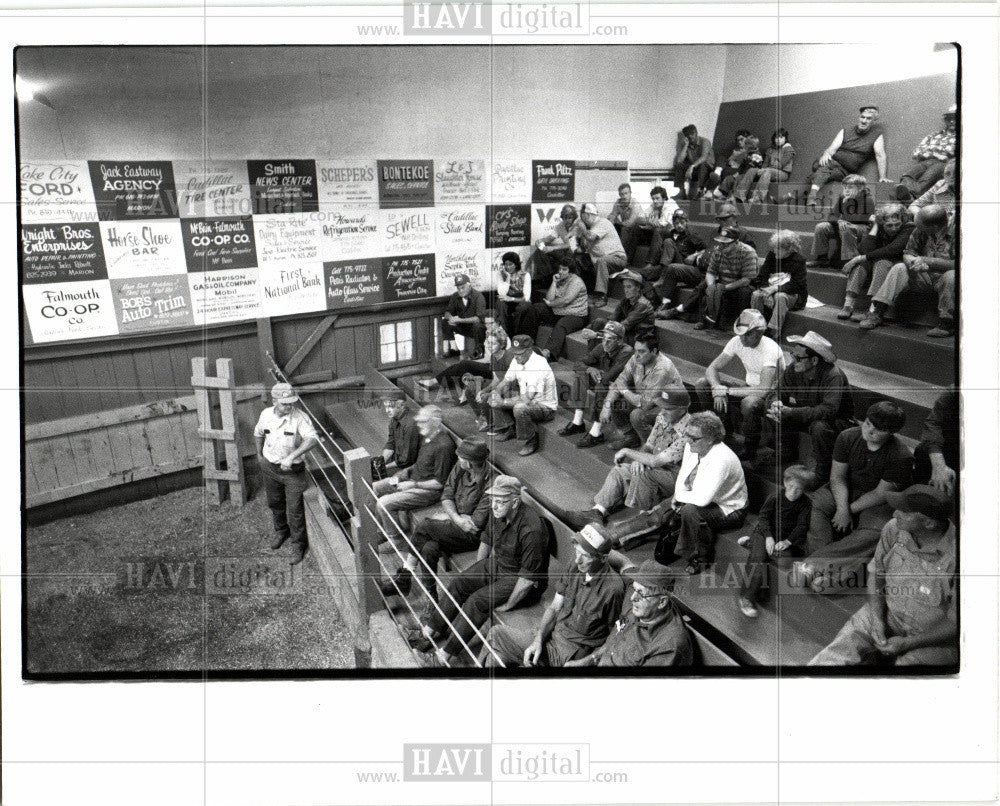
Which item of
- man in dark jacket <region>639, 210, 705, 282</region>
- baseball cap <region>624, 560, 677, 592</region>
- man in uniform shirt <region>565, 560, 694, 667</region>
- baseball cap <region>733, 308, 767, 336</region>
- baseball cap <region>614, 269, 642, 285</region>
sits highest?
man in dark jacket <region>639, 210, 705, 282</region>

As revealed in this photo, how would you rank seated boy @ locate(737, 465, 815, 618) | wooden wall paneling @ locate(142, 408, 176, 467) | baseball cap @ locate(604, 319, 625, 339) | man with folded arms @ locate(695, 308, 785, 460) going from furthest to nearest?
wooden wall paneling @ locate(142, 408, 176, 467) < baseball cap @ locate(604, 319, 625, 339) < man with folded arms @ locate(695, 308, 785, 460) < seated boy @ locate(737, 465, 815, 618)

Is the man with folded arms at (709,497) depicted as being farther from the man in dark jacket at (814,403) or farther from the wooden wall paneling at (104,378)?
the wooden wall paneling at (104,378)

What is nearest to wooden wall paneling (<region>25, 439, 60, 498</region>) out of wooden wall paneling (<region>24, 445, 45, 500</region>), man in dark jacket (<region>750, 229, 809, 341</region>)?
wooden wall paneling (<region>24, 445, 45, 500</region>)

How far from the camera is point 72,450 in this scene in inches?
120

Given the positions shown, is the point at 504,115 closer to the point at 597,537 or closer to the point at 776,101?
the point at 776,101

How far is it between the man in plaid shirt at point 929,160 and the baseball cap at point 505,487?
186 cm

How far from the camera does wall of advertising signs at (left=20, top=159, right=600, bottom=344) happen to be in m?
2.82

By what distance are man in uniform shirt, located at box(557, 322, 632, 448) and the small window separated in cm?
74

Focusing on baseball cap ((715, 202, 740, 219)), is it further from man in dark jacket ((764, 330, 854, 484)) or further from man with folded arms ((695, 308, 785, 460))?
man in dark jacket ((764, 330, 854, 484))

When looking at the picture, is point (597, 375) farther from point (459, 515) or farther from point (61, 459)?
point (61, 459)

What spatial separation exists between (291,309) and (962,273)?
2736 millimetres

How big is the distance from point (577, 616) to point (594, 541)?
291 mm

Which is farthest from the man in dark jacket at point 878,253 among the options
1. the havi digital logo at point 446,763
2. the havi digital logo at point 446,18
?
the havi digital logo at point 446,763

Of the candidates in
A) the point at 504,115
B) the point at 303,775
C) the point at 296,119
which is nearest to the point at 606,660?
the point at 303,775
